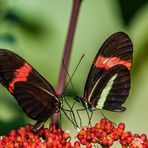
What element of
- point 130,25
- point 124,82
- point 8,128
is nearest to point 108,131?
point 124,82

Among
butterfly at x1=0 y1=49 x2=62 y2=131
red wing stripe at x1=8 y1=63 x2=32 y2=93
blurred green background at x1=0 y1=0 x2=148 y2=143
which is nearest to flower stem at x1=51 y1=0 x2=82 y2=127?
butterfly at x1=0 y1=49 x2=62 y2=131

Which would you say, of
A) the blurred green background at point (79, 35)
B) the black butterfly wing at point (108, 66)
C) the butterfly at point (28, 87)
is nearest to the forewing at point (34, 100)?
the butterfly at point (28, 87)

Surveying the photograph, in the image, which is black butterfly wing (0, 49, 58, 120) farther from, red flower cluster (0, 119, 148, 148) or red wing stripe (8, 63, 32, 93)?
red flower cluster (0, 119, 148, 148)

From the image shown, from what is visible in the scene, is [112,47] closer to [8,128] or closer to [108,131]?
[108,131]

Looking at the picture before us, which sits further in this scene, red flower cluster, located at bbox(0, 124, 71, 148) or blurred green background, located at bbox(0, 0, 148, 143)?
blurred green background, located at bbox(0, 0, 148, 143)

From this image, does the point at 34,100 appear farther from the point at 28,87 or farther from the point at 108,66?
the point at 108,66

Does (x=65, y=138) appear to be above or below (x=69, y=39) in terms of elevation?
below

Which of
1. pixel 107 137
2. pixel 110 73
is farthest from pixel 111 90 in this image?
pixel 107 137
